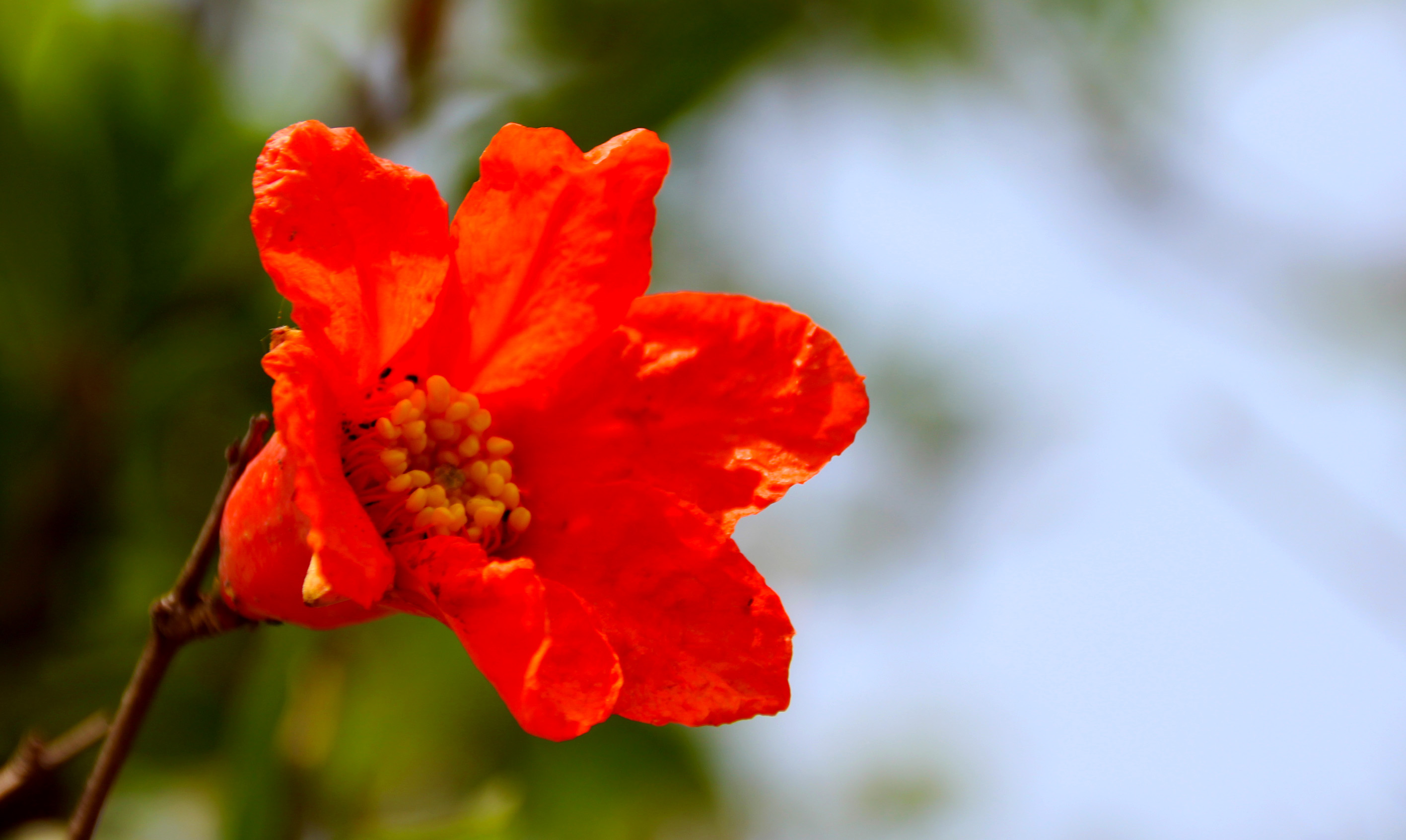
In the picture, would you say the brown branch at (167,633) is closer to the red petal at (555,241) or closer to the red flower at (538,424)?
the red flower at (538,424)

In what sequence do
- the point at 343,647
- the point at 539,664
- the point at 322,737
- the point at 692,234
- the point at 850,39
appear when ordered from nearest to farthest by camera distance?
1. the point at 539,664
2. the point at 322,737
3. the point at 343,647
4. the point at 692,234
5. the point at 850,39

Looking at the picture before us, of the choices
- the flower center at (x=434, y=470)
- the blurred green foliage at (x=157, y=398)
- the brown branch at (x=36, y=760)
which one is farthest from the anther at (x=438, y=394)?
the blurred green foliage at (x=157, y=398)

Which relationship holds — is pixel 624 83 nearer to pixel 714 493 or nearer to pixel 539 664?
pixel 714 493

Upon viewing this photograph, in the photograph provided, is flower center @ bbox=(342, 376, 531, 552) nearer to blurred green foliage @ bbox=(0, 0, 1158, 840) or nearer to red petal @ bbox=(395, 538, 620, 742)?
red petal @ bbox=(395, 538, 620, 742)

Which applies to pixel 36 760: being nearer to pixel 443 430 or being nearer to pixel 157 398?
pixel 443 430

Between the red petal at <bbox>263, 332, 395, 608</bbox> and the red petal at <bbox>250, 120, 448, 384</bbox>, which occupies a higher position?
the red petal at <bbox>250, 120, 448, 384</bbox>

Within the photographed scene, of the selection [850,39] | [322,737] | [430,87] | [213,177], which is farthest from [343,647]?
[850,39]

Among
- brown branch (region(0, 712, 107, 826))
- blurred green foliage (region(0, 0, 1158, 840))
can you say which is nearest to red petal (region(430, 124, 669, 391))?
brown branch (region(0, 712, 107, 826))

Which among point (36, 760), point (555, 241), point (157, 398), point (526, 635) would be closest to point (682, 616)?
point (526, 635)
